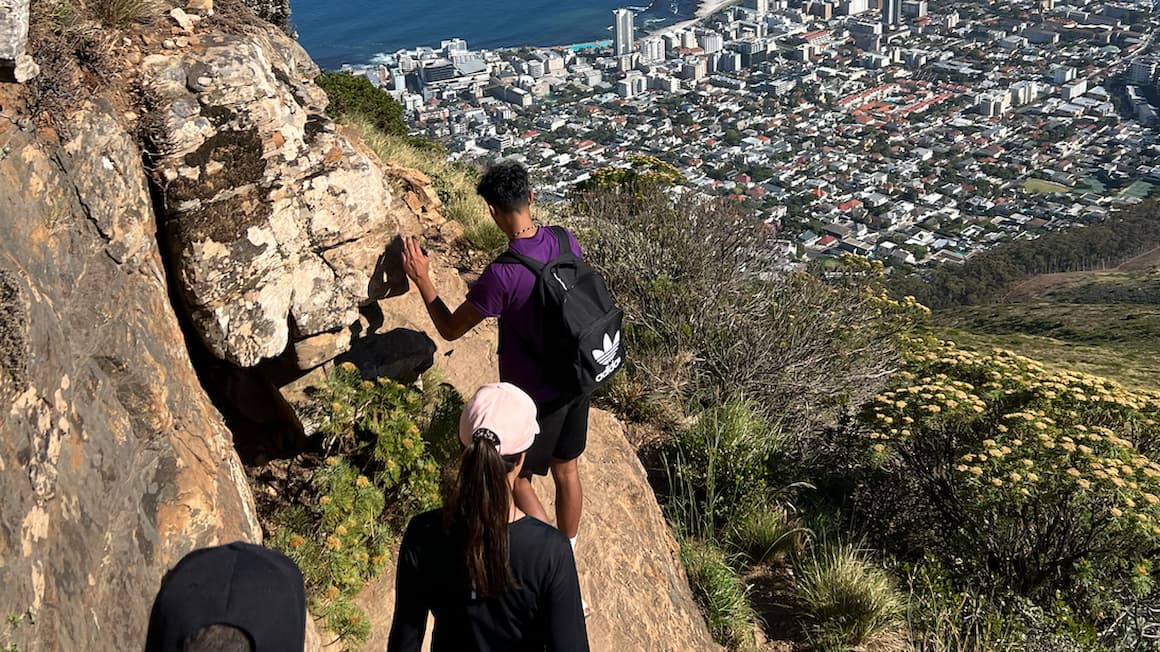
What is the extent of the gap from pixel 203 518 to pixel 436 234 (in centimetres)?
403

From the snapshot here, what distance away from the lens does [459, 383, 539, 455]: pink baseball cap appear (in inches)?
77.2

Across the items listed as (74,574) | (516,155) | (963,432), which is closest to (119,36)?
(74,574)

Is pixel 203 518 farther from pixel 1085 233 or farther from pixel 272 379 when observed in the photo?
pixel 1085 233

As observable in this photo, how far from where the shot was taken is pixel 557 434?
3107mm

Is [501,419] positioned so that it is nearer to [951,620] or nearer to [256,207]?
[256,207]

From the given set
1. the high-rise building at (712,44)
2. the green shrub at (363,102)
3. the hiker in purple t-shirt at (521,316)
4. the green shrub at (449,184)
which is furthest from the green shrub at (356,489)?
the high-rise building at (712,44)

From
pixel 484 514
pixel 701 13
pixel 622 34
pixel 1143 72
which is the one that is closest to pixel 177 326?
pixel 484 514

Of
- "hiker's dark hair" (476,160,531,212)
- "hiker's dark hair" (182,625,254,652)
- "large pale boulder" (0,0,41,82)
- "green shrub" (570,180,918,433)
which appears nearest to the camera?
"hiker's dark hair" (182,625,254,652)

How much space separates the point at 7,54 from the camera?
7.86ft

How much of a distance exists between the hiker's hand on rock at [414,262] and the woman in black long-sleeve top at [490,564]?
1328 millimetres

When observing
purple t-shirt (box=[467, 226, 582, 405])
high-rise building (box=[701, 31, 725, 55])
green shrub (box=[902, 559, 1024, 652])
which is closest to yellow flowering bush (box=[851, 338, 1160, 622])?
green shrub (box=[902, 559, 1024, 652])

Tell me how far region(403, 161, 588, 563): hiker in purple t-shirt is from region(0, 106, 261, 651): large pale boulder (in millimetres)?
917

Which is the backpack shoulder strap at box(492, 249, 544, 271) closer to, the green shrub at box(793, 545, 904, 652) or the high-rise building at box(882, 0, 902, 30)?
the green shrub at box(793, 545, 904, 652)

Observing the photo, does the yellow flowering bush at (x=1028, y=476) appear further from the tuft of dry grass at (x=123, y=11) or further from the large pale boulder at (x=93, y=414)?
the tuft of dry grass at (x=123, y=11)
